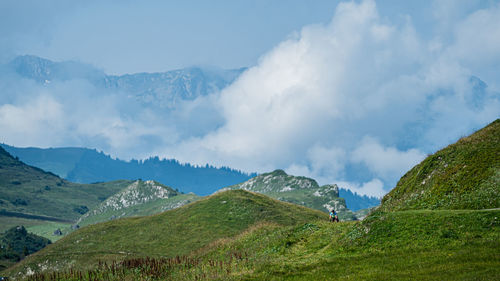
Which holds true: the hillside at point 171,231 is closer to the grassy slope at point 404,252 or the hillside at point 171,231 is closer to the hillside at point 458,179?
the hillside at point 458,179

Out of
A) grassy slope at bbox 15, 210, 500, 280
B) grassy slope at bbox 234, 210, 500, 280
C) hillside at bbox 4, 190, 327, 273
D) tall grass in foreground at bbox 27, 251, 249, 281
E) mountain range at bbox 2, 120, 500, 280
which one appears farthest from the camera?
hillside at bbox 4, 190, 327, 273

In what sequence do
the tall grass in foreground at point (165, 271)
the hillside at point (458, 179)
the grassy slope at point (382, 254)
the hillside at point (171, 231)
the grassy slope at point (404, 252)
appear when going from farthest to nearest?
the hillside at point (171, 231) < the hillside at point (458, 179) < the tall grass in foreground at point (165, 271) < the grassy slope at point (382, 254) < the grassy slope at point (404, 252)

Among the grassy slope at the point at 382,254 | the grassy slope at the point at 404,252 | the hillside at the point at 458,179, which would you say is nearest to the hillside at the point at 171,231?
the grassy slope at the point at 382,254

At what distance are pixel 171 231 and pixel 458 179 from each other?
73.8 metres

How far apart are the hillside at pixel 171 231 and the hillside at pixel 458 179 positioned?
44112 millimetres

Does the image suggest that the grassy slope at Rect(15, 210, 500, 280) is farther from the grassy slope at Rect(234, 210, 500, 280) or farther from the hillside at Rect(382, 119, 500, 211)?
the hillside at Rect(382, 119, 500, 211)

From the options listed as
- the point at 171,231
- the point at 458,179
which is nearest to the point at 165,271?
the point at 458,179

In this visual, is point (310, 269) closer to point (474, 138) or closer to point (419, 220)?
point (419, 220)

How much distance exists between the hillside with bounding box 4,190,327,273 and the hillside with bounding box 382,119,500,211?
145ft

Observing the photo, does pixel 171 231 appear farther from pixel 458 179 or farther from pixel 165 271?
pixel 458 179

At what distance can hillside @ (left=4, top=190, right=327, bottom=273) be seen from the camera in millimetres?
91188

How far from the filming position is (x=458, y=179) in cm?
5403

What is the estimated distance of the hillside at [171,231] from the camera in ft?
299

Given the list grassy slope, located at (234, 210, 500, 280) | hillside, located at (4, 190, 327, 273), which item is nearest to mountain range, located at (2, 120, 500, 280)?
grassy slope, located at (234, 210, 500, 280)
